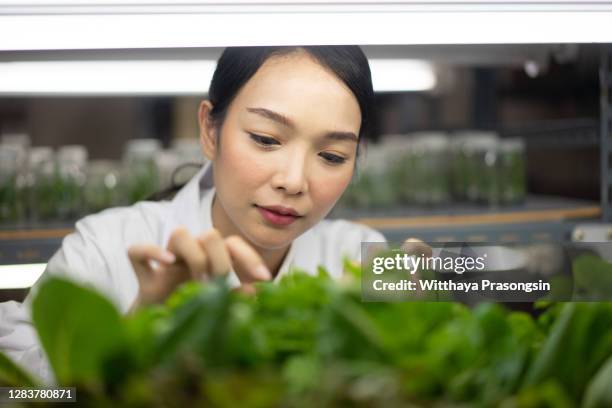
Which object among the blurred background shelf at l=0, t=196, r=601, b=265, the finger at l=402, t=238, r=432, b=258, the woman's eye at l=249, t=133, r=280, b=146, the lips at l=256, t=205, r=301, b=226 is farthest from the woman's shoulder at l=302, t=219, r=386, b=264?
the blurred background shelf at l=0, t=196, r=601, b=265

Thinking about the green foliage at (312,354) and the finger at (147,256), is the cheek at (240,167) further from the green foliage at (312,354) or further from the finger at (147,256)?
the green foliage at (312,354)

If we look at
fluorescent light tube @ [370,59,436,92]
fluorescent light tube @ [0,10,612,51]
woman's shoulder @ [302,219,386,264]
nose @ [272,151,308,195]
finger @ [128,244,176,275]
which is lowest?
woman's shoulder @ [302,219,386,264]

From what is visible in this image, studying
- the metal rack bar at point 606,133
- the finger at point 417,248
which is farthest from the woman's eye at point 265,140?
the metal rack bar at point 606,133

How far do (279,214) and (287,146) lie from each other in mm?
130

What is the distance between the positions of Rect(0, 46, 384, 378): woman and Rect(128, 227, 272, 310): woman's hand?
0.27m

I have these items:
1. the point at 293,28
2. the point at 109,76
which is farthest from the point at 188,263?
the point at 109,76

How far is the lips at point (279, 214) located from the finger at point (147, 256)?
0.39 metres

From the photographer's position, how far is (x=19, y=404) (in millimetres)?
559

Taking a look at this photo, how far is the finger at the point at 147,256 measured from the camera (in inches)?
31.7

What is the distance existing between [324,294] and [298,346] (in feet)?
0.21

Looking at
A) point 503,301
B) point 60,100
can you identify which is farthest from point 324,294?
point 60,100

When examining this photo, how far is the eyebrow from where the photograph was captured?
1.18 metres

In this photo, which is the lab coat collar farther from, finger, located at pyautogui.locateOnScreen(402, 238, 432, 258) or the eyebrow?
finger, located at pyautogui.locateOnScreen(402, 238, 432, 258)

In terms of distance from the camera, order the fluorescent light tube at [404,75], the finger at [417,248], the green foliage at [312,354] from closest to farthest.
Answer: the green foliage at [312,354], the finger at [417,248], the fluorescent light tube at [404,75]
